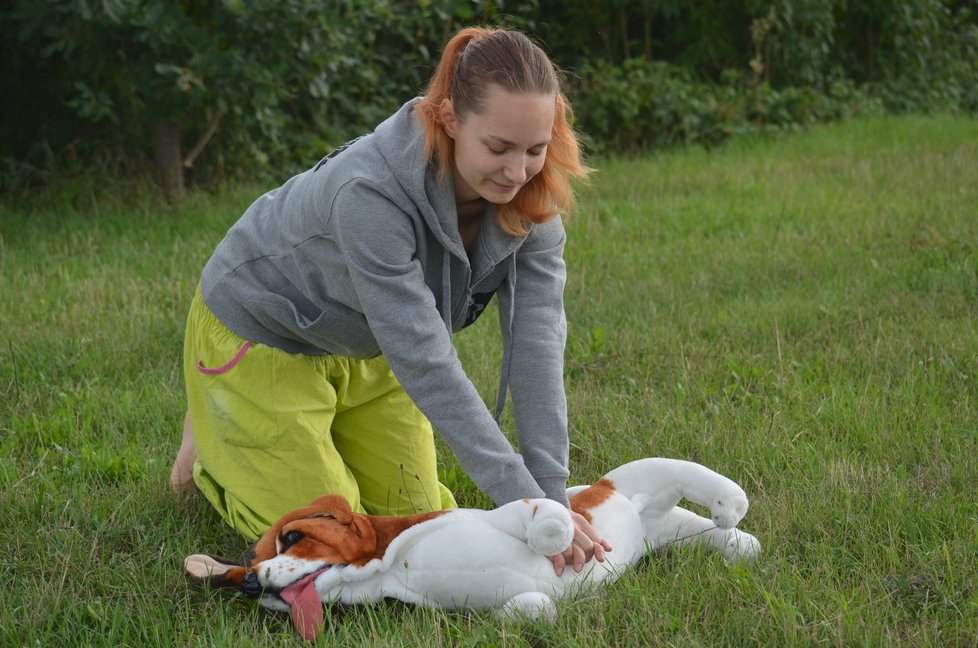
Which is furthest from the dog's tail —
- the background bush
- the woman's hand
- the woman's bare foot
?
the background bush

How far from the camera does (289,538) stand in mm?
2557

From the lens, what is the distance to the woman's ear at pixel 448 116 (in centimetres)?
263

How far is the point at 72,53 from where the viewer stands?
21.7ft

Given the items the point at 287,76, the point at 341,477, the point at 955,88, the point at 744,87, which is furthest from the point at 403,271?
the point at 955,88

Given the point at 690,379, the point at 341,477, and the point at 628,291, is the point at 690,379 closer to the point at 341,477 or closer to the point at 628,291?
the point at 628,291

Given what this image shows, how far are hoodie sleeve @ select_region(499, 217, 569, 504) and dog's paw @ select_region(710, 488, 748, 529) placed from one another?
368 mm

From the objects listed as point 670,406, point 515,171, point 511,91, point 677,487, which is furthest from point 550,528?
point 670,406

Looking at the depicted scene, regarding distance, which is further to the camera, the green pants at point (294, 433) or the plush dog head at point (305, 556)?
the green pants at point (294, 433)

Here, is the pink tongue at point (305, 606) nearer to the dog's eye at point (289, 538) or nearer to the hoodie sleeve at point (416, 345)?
the dog's eye at point (289, 538)

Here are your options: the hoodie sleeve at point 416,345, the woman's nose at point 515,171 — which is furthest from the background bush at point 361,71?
the hoodie sleeve at point 416,345

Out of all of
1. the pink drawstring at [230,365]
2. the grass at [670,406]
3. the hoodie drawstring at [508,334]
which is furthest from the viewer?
the pink drawstring at [230,365]

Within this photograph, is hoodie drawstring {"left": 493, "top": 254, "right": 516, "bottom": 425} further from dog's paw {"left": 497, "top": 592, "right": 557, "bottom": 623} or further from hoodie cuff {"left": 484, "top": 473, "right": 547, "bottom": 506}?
dog's paw {"left": 497, "top": 592, "right": 557, "bottom": 623}

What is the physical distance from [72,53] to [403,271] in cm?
486

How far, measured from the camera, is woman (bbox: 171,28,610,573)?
2561 mm
